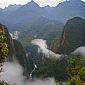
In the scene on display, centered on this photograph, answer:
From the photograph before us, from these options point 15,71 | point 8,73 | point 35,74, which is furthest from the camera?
point 35,74

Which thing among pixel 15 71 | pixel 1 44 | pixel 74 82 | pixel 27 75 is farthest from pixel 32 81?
pixel 1 44

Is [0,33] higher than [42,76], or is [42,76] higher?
[0,33]

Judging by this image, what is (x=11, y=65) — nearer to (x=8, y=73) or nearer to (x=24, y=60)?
(x=8, y=73)

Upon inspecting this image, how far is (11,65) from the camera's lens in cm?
14050

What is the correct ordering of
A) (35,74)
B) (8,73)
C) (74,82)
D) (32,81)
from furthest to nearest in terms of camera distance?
1. (35,74)
2. (32,81)
3. (8,73)
4. (74,82)

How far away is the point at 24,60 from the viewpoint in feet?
550

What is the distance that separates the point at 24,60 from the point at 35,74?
10.4 m

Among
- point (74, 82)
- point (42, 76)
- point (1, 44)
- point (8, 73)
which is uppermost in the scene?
point (1, 44)

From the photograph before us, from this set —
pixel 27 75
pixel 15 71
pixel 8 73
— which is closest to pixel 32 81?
pixel 27 75

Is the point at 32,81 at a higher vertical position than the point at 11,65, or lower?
lower

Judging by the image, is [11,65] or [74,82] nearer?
[74,82]

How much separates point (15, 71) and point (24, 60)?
18.5m

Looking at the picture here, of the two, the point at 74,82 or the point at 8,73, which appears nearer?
the point at 74,82

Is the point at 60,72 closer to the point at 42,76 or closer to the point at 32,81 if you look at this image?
the point at 42,76
